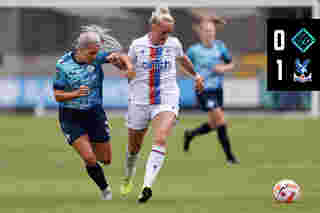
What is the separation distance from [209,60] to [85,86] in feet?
22.1

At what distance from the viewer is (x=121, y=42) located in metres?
37.0

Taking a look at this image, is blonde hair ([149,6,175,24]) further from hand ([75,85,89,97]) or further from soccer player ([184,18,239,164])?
soccer player ([184,18,239,164])

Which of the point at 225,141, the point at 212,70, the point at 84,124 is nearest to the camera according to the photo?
the point at 84,124

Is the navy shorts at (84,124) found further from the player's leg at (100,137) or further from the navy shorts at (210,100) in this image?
the navy shorts at (210,100)

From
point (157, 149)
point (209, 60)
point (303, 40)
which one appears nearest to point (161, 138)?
point (157, 149)

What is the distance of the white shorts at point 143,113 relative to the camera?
1093 cm

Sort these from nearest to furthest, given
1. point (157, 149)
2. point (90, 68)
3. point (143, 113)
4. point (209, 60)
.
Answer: point (157, 149) < point (90, 68) < point (143, 113) < point (209, 60)

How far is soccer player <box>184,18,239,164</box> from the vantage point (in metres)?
16.3

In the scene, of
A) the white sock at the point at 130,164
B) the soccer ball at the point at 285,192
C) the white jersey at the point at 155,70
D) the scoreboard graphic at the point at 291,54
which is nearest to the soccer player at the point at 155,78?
the white jersey at the point at 155,70

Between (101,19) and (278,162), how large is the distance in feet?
71.4

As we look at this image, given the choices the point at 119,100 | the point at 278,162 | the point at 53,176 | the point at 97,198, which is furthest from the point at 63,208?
the point at 119,100

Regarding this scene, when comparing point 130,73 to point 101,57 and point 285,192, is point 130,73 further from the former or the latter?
point 285,192

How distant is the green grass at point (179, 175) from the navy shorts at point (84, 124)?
72 cm

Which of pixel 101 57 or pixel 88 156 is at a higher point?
pixel 101 57
